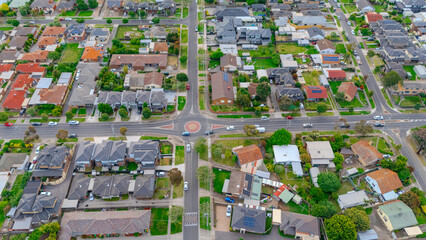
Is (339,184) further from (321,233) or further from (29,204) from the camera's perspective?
(29,204)

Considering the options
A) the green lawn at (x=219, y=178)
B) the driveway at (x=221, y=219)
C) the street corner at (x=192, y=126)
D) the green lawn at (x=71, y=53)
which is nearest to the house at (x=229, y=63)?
the street corner at (x=192, y=126)

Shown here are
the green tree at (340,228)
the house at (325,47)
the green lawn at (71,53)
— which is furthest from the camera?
the house at (325,47)

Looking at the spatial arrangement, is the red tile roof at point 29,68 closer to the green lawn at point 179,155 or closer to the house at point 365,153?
the green lawn at point 179,155

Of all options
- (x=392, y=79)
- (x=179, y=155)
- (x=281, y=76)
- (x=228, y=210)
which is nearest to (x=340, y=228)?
(x=228, y=210)

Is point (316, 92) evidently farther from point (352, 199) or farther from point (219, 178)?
point (219, 178)

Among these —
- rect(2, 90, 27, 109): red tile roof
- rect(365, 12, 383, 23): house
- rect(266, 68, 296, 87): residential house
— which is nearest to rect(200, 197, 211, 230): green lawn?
rect(266, 68, 296, 87): residential house
